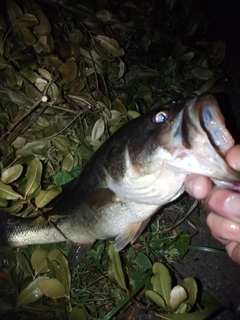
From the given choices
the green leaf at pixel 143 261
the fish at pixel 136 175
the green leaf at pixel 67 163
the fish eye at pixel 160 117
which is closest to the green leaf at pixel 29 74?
the green leaf at pixel 67 163

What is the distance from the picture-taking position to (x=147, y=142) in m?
1.51

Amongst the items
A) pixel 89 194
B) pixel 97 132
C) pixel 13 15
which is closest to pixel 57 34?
pixel 13 15

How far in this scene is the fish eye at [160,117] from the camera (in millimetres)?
1460

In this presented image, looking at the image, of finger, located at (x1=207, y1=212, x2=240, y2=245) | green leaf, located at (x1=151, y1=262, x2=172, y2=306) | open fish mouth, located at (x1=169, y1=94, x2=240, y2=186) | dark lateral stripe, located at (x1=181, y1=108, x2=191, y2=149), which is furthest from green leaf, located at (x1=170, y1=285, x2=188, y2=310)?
dark lateral stripe, located at (x1=181, y1=108, x2=191, y2=149)

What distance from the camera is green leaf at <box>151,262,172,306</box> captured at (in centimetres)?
176

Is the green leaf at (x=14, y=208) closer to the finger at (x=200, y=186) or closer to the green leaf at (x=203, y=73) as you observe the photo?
the finger at (x=200, y=186)

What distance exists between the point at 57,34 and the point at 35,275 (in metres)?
1.79

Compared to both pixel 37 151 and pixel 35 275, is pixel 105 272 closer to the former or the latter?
pixel 35 275

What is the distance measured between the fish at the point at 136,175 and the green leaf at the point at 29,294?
0.26 m

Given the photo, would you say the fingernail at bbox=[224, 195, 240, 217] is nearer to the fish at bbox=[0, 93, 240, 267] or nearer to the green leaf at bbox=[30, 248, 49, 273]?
the fish at bbox=[0, 93, 240, 267]

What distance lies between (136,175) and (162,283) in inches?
24.3

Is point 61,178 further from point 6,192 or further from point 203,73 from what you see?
point 203,73

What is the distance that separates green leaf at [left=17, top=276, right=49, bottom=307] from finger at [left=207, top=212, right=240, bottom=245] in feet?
3.27

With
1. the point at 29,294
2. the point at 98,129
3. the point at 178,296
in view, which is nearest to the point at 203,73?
the point at 98,129
